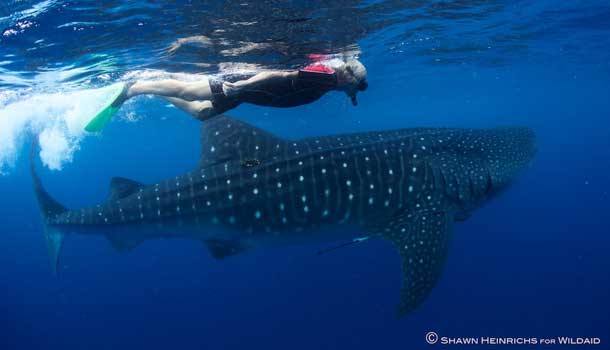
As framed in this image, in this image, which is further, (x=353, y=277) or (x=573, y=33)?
(x=573, y=33)

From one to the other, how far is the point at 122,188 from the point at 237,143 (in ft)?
7.45

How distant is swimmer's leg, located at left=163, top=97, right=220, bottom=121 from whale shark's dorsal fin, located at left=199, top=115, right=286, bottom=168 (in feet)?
1.04

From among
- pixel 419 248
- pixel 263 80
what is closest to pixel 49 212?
pixel 263 80

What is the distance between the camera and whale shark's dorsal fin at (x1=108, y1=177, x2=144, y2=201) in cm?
641

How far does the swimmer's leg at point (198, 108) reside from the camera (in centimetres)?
575

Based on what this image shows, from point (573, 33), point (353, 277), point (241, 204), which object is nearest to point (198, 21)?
point (241, 204)

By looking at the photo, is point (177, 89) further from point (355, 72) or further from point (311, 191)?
point (355, 72)

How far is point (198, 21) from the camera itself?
340 inches

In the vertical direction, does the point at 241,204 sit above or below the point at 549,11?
below

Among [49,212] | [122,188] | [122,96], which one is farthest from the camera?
[122,96]

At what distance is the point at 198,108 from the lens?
6.27 metres

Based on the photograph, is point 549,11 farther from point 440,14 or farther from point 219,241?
point 219,241

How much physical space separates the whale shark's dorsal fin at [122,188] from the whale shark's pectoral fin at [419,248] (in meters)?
4.30

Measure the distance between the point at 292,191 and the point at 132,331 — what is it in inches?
430
